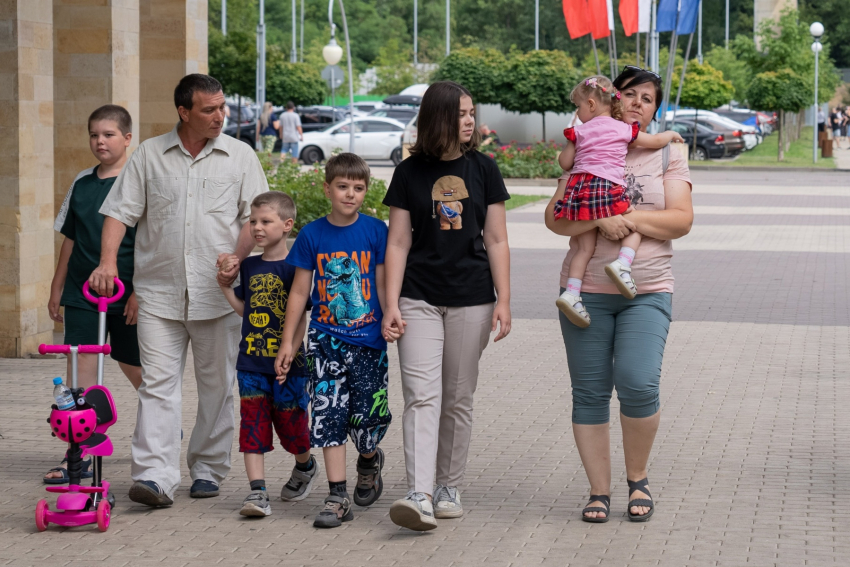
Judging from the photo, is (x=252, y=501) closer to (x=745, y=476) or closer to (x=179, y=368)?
(x=179, y=368)

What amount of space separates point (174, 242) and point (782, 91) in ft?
130

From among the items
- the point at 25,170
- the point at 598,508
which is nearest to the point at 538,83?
the point at 25,170

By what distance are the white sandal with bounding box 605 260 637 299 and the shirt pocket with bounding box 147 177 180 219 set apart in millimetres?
1903

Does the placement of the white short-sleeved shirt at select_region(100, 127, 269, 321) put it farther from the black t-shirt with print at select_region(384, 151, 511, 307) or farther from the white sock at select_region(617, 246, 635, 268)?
the white sock at select_region(617, 246, 635, 268)

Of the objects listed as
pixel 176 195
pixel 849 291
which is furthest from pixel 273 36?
pixel 176 195

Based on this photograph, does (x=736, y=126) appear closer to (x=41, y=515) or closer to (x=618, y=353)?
(x=618, y=353)

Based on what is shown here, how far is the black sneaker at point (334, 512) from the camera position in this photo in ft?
16.3

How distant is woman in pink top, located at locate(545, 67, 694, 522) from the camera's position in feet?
16.3

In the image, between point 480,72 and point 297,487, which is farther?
point 480,72

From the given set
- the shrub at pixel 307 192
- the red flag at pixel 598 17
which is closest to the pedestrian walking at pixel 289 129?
the red flag at pixel 598 17

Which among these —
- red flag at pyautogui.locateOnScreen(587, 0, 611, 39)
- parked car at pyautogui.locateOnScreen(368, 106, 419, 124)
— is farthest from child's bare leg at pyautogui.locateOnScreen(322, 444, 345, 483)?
parked car at pyautogui.locateOnScreen(368, 106, 419, 124)

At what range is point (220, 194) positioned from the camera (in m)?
5.32

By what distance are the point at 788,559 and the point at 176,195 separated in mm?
2937

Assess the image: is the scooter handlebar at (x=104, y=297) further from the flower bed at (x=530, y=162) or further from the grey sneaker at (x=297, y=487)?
the flower bed at (x=530, y=162)
